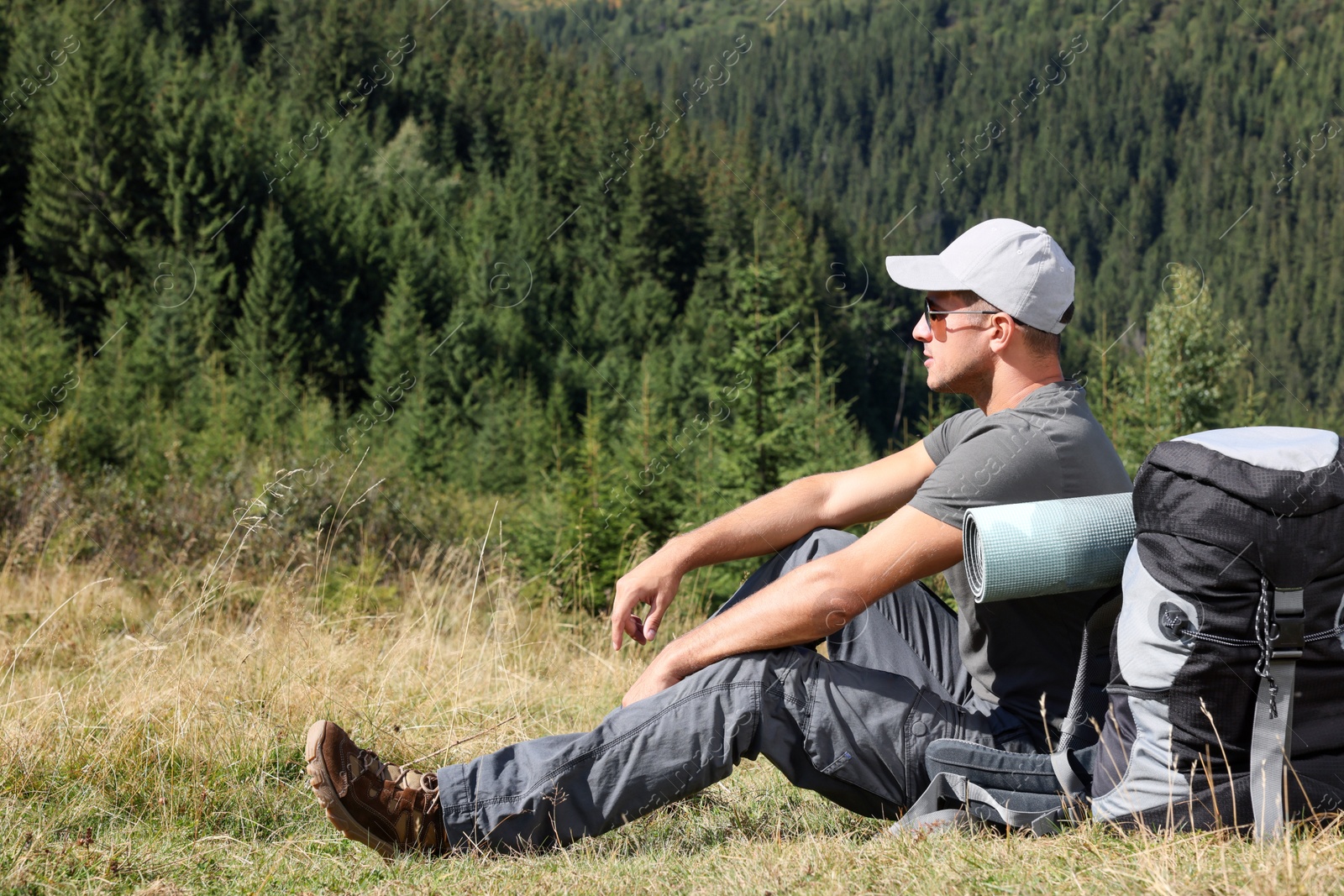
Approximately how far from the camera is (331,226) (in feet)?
163

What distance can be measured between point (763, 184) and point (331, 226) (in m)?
38.1

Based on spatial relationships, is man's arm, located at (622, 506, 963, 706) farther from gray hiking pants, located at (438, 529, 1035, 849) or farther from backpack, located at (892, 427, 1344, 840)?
backpack, located at (892, 427, 1344, 840)

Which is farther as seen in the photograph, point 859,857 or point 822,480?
point 822,480

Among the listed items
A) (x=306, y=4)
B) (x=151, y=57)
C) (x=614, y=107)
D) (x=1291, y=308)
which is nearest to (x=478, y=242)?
(x=151, y=57)

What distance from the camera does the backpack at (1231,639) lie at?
1.99m

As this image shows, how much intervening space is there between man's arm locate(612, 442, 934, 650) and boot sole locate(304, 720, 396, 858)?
0.86m

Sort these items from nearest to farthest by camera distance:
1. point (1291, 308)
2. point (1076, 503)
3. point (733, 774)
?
point (1076, 503)
point (733, 774)
point (1291, 308)

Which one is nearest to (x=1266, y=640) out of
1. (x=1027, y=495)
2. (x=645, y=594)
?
(x=1027, y=495)

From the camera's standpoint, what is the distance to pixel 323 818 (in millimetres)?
3102

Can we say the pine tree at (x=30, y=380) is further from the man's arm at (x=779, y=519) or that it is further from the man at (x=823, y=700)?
the man at (x=823, y=700)

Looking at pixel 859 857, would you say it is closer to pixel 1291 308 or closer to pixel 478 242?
pixel 478 242

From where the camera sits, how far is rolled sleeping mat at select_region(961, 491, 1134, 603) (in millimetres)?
2207

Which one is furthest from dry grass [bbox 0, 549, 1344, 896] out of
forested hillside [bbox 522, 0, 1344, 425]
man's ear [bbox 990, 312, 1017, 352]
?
forested hillside [bbox 522, 0, 1344, 425]

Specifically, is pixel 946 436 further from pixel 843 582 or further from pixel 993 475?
pixel 843 582
